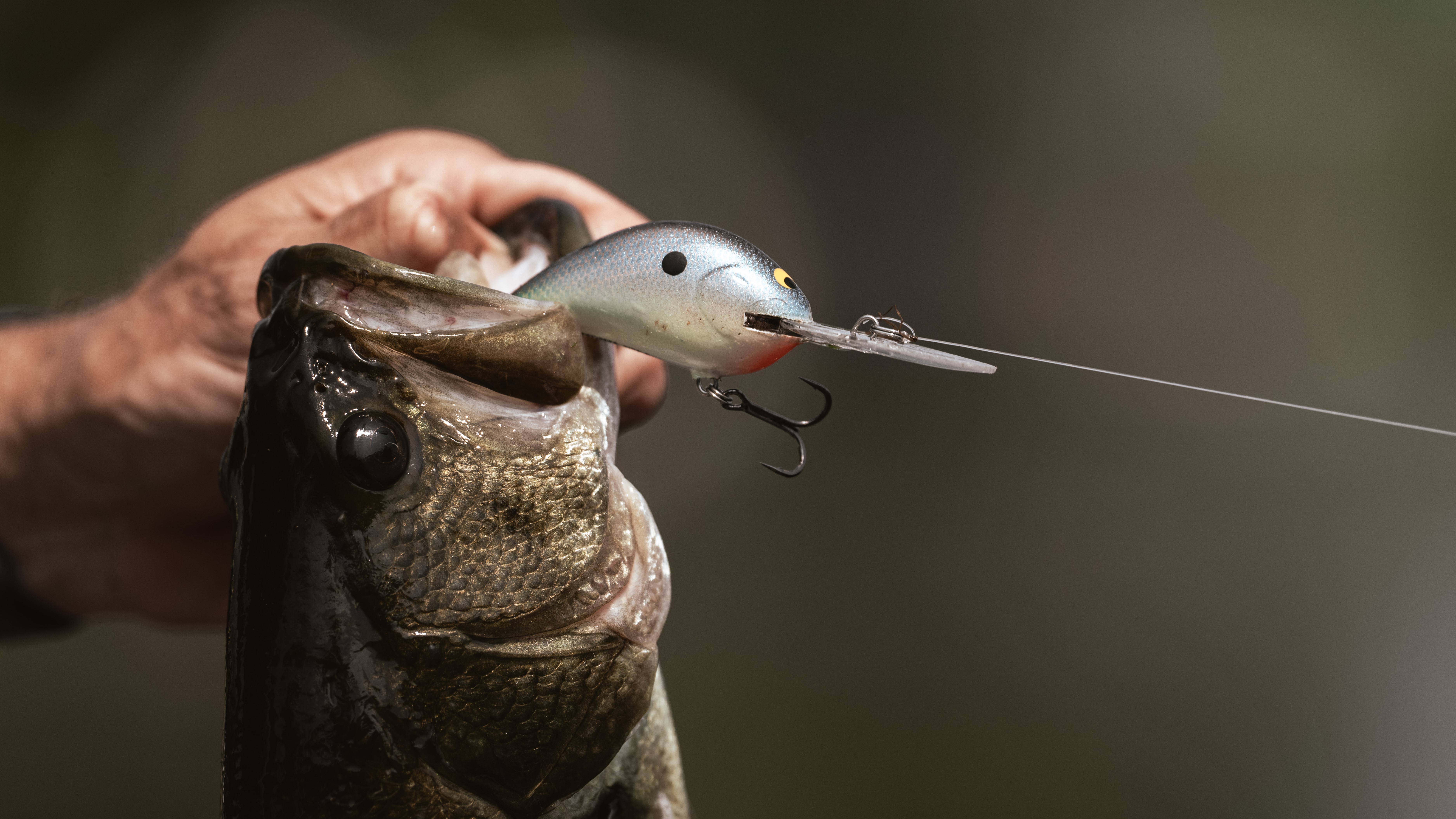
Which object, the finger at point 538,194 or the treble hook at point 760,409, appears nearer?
A: the treble hook at point 760,409

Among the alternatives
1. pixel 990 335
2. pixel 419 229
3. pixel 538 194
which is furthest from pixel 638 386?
pixel 990 335

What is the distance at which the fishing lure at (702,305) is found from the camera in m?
0.44

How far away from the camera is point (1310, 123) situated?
168 centimetres

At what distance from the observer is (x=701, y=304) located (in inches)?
17.5

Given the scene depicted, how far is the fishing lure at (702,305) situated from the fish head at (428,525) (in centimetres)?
3

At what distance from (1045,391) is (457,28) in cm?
188

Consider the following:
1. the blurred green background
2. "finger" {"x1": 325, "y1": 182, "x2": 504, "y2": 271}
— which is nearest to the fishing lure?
"finger" {"x1": 325, "y1": 182, "x2": 504, "y2": 271}

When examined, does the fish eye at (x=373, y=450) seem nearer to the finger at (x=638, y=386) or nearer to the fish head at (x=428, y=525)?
the fish head at (x=428, y=525)

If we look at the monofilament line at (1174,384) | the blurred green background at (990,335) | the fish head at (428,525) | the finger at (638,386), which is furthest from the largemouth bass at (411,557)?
the blurred green background at (990,335)

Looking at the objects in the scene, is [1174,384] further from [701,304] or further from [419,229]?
[419,229]

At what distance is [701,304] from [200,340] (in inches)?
28.2

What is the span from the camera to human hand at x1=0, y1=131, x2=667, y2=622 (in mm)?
820

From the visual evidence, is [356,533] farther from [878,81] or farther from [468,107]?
[468,107]

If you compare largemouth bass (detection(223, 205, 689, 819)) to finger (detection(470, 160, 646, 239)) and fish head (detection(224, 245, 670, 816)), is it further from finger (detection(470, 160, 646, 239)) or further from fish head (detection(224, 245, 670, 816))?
finger (detection(470, 160, 646, 239))
